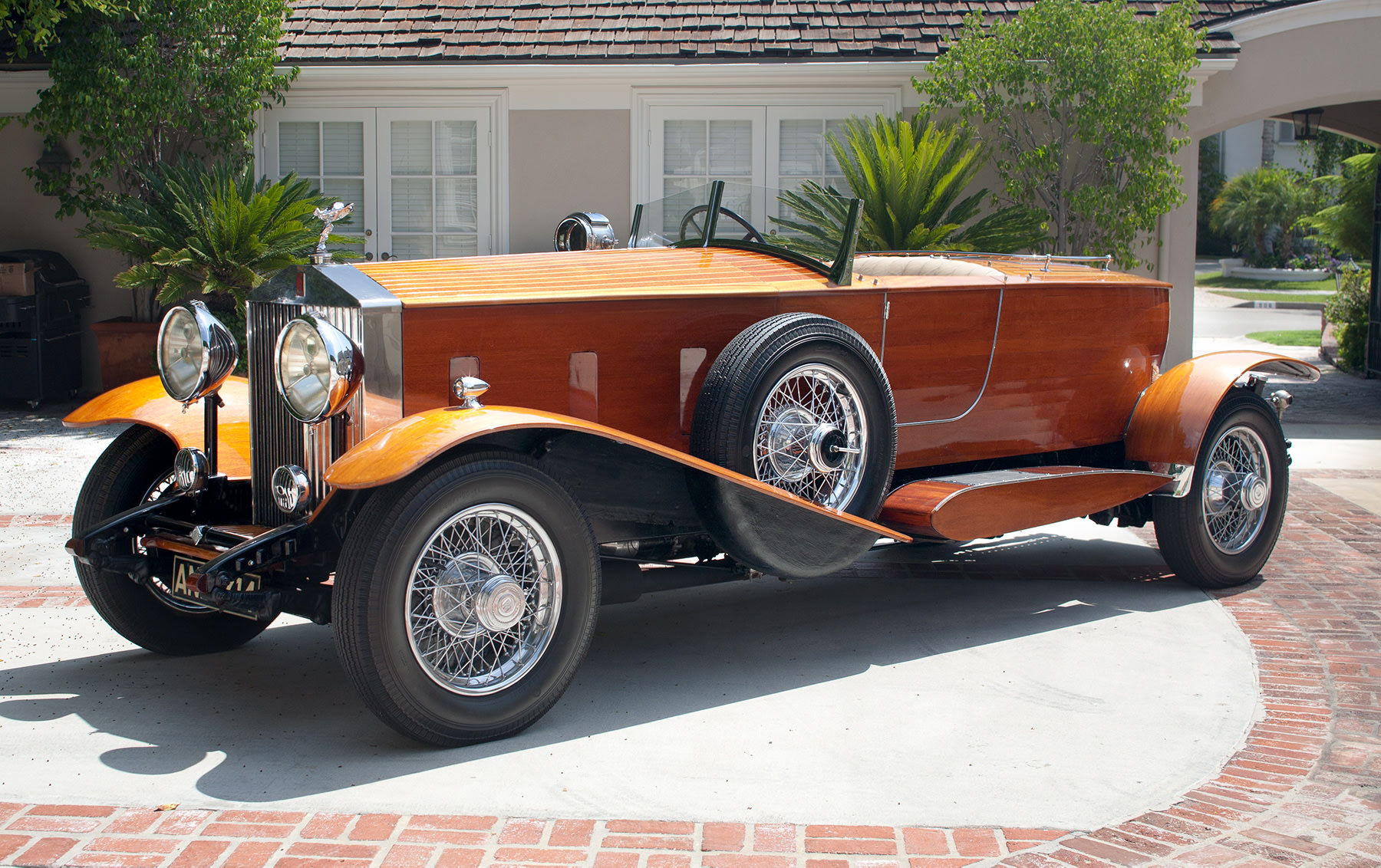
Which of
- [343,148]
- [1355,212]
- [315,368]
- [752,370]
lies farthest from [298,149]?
[1355,212]

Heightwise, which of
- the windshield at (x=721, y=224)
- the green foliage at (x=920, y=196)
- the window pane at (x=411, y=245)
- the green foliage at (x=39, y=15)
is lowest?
the windshield at (x=721, y=224)

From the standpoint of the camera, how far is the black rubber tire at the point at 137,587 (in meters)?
4.15

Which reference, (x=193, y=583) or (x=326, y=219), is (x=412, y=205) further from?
(x=193, y=583)

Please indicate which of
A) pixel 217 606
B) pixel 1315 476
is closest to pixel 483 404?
pixel 217 606

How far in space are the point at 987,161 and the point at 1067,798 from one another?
7.64m

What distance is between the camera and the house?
10.3 m

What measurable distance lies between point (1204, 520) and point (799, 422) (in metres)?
2.12

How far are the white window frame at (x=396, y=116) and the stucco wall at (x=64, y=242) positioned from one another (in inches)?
68.8

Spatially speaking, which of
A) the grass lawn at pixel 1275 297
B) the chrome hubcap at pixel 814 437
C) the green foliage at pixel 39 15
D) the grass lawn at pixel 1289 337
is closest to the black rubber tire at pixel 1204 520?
the chrome hubcap at pixel 814 437

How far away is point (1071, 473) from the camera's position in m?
4.84

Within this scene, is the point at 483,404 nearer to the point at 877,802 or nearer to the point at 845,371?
the point at 845,371

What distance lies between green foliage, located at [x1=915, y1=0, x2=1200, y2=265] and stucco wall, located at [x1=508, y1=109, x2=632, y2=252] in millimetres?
2543

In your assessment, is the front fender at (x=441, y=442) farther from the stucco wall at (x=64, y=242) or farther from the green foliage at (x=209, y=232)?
the stucco wall at (x=64, y=242)

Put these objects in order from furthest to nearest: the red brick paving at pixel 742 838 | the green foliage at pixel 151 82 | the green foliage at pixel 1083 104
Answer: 1. the green foliage at pixel 151 82
2. the green foliage at pixel 1083 104
3. the red brick paving at pixel 742 838
